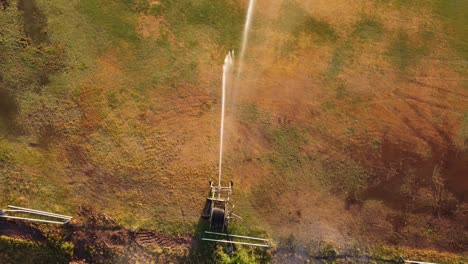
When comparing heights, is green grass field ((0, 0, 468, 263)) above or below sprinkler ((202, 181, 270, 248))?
above

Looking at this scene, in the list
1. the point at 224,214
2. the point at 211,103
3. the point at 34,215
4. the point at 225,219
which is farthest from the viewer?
the point at 211,103

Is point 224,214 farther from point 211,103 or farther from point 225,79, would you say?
point 225,79

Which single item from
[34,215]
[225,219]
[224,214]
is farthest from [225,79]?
[34,215]

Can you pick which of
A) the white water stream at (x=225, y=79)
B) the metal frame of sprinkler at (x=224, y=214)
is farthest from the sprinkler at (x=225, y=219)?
the white water stream at (x=225, y=79)

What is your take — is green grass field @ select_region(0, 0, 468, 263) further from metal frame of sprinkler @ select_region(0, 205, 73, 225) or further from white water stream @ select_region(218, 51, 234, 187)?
metal frame of sprinkler @ select_region(0, 205, 73, 225)

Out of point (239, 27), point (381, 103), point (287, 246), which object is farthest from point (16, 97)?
point (381, 103)

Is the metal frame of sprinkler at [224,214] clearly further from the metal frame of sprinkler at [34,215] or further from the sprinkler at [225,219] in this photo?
the metal frame of sprinkler at [34,215]

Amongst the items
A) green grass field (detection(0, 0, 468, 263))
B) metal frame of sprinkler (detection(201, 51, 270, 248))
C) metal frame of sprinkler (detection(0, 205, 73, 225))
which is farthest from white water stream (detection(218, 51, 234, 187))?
metal frame of sprinkler (detection(0, 205, 73, 225))

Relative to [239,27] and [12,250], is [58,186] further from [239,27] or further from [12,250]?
[239,27]
